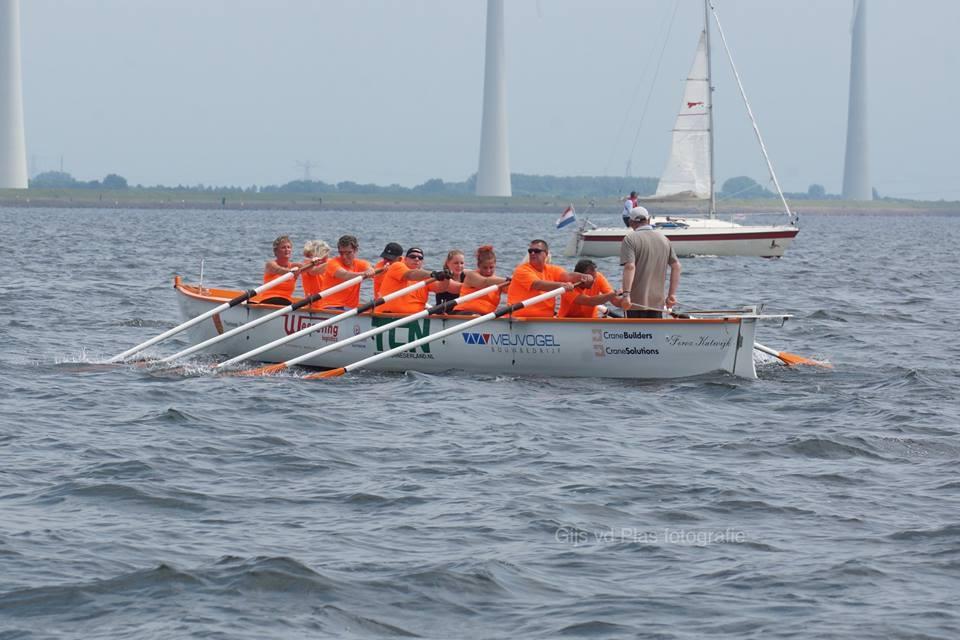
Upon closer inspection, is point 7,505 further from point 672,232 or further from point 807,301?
point 672,232

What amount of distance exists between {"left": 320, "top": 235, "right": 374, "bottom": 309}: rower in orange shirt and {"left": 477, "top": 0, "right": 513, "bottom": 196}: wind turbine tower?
97.4m

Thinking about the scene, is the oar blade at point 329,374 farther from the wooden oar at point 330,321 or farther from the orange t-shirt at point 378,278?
the orange t-shirt at point 378,278

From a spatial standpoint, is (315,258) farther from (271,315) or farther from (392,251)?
(392,251)

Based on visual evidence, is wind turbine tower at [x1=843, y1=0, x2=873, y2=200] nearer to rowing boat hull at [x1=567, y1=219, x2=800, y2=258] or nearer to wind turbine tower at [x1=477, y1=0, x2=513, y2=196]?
wind turbine tower at [x1=477, y1=0, x2=513, y2=196]

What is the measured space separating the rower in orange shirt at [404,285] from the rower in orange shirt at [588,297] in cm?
167

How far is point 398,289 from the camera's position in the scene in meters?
18.2

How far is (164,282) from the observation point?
114 ft

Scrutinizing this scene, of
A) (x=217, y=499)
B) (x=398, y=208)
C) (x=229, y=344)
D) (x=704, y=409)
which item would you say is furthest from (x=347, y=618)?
(x=398, y=208)

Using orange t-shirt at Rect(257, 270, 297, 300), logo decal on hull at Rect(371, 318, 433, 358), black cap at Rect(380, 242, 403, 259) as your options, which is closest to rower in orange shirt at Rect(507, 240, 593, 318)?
logo decal on hull at Rect(371, 318, 433, 358)

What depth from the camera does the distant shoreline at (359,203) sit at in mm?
155500

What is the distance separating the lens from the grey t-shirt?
55.1 ft

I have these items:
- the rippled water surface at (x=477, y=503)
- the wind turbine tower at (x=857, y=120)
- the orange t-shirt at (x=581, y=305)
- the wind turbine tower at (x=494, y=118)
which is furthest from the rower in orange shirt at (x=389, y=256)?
the wind turbine tower at (x=857, y=120)

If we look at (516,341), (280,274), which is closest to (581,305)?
(516,341)

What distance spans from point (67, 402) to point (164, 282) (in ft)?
63.6
